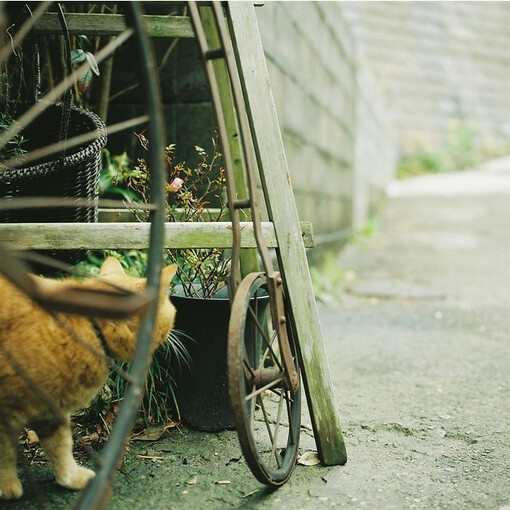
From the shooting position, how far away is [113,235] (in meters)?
1.63

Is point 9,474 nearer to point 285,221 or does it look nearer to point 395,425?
point 285,221

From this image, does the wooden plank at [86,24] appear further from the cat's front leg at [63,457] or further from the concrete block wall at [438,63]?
the concrete block wall at [438,63]

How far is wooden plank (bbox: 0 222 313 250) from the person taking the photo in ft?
5.26

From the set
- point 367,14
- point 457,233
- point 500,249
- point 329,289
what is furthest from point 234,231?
point 367,14

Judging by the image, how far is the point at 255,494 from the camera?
5.21ft

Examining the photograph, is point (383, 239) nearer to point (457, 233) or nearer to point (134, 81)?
point (457, 233)

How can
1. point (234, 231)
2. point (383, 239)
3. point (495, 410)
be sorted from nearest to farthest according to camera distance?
point (234, 231) < point (495, 410) < point (383, 239)

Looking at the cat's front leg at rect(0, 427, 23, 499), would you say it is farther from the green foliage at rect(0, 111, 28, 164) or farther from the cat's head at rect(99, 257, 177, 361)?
the green foliage at rect(0, 111, 28, 164)

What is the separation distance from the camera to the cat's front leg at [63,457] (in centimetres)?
152

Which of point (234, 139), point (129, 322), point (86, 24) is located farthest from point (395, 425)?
point (86, 24)

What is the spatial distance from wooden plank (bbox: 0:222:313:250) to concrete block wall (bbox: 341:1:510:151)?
37.6 ft

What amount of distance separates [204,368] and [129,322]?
1.98ft

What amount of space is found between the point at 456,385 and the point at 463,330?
40.1 inches

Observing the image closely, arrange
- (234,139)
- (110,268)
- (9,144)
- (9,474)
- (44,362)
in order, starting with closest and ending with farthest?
(44,362) < (9,474) < (110,268) < (9,144) < (234,139)
